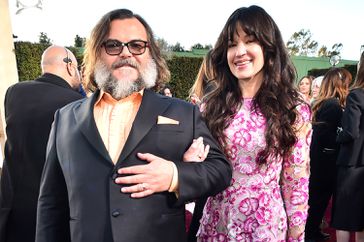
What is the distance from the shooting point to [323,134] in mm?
4359

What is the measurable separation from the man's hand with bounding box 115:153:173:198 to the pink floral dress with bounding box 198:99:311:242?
623 mm

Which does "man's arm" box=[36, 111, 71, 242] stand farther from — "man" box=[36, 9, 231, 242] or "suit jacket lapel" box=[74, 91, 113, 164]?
"suit jacket lapel" box=[74, 91, 113, 164]

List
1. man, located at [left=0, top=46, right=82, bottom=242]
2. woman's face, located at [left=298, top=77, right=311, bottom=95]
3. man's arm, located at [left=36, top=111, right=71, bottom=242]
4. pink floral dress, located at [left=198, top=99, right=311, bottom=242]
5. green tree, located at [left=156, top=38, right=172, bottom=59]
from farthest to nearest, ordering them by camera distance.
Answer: woman's face, located at [left=298, top=77, right=311, bottom=95], man, located at [left=0, top=46, right=82, bottom=242], green tree, located at [left=156, top=38, right=172, bottom=59], pink floral dress, located at [left=198, top=99, right=311, bottom=242], man's arm, located at [left=36, top=111, right=71, bottom=242]

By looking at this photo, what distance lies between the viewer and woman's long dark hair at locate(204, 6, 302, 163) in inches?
75.1

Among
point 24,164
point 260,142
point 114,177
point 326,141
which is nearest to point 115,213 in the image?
point 114,177

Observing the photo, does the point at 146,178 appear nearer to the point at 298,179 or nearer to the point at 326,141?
the point at 298,179

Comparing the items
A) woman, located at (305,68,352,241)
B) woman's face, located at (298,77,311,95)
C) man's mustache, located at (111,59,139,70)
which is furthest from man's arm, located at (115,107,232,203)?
woman's face, located at (298,77,311,95)

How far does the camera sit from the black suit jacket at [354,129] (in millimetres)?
3518

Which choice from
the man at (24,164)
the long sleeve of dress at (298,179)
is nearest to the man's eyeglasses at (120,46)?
the long sleeve of dress at (298,179)

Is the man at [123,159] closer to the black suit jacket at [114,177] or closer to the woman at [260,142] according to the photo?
the black suit jacket at [114,177]

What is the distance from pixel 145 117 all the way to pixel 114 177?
1.01 feet

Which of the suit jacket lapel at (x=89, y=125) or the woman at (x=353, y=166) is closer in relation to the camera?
the suit jacket lapel at (x=89, y=125)

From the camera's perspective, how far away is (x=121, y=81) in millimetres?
1706

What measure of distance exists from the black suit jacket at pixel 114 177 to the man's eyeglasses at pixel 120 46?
25 cm
